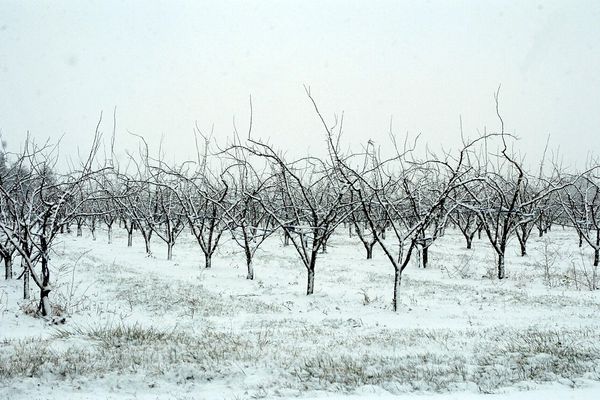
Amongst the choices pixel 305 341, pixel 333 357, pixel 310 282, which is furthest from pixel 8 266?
pixel 333 357

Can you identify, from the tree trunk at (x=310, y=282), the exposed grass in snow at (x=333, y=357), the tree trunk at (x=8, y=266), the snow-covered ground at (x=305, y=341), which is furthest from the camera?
the tree trunk at (x=8, y=266)

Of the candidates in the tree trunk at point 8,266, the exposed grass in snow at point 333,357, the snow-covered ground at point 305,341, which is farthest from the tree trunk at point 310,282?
the tree trunk at point 8,266

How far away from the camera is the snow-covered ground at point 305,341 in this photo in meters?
4.91

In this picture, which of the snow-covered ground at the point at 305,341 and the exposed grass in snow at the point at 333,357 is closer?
the snow-covered ground at the point at 305,341

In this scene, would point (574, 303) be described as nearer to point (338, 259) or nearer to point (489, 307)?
point (489, 307)

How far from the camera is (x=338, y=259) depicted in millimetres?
21078

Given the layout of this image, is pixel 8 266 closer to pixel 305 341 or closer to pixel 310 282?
pixel 310 282

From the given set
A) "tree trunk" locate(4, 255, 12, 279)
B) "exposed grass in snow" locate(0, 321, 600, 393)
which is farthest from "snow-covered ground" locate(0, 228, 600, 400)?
"tree trunk" locate(4, 255, 12, 279)

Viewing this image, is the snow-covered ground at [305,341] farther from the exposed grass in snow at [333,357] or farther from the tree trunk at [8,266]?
the tree trunk at [8,266]

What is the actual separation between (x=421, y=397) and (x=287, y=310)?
555 centimetres

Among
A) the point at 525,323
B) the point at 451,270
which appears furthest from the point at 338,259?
the point at 525,323

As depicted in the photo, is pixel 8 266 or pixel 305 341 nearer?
pixel 305 341

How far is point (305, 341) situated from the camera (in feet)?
22.9

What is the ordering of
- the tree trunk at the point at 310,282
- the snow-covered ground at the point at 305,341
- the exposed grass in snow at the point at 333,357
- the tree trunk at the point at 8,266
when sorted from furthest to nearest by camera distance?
1. the tree trunk at the point at 8,266
2. the tree trunk at the point at 310,282
3. the exposed grass in snow at the point at 333,357
4. the snow-covered ground at the point at 305,341
